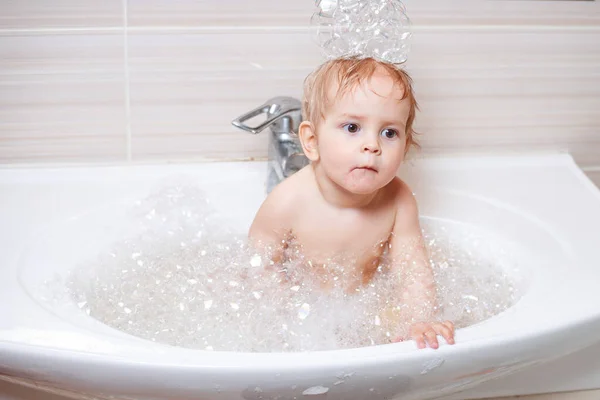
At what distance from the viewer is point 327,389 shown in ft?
2.91

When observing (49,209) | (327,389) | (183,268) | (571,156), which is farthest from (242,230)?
(571,156)

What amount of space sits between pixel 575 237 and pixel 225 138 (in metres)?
0.57

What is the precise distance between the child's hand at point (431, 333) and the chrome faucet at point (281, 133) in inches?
16.2

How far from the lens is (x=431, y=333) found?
90 cm

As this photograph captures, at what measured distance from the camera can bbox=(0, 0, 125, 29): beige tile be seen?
1.15 metres

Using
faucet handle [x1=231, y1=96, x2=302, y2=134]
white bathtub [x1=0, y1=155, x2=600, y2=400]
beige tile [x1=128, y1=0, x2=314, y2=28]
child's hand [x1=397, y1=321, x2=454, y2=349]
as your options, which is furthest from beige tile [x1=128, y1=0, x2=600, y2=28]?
child's hand [x1=397, y1=321, x2=454, y2=349]

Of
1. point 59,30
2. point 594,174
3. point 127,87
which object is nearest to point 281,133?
point 127,87

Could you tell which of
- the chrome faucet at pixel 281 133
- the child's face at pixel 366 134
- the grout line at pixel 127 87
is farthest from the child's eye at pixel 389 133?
the grout line at pixel 127 87

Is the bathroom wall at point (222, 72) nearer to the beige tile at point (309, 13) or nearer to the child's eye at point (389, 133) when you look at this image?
the beige tile at point (309, 13)

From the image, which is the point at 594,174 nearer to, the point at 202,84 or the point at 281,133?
the point at 281,133

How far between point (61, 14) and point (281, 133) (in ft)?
1.22

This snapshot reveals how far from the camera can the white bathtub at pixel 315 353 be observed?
0.86 m

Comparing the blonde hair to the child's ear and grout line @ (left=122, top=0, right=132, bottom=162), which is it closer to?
the child's ear

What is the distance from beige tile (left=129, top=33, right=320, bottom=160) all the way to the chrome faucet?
0.07m
